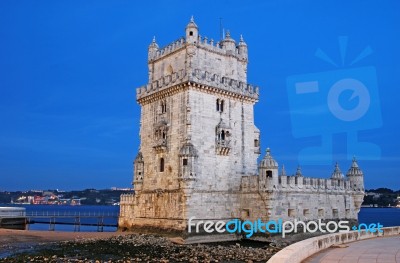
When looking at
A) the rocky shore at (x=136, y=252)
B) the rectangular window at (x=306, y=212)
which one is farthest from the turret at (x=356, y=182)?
the rocky shore at (x=136, y=252)

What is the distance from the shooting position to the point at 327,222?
41312 mm

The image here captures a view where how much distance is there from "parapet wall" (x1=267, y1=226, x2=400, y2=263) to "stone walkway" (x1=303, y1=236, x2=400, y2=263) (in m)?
0.31

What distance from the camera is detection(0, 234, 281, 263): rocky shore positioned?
2595 centimetres

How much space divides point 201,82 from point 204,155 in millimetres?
6487

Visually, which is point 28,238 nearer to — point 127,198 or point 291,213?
point 127,198

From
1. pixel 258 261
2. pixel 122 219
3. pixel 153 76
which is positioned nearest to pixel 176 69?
pixel 153 76

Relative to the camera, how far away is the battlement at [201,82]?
3653 centimetres

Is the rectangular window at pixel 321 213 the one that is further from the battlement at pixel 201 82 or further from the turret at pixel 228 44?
the turret at pixel 228 44

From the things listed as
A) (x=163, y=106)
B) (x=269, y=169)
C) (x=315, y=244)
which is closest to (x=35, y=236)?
(x=163, y=106)

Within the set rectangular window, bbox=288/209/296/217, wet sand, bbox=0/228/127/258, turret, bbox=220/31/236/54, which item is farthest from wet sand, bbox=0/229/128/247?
turret, bbox=220/31/236/54

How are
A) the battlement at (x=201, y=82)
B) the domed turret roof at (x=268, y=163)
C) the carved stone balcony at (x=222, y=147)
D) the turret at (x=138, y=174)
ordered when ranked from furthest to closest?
the turret at (x=138, y=174) → the carved stone balcony at (x=222, y=147) → the battlement at (x=201, y=82) → the domed turret roof at (x=268, y=163)

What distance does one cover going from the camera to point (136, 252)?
2867 centimetres

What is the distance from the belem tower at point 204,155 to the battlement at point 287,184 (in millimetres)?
91

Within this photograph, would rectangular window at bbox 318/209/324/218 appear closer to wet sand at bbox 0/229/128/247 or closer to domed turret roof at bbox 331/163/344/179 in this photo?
domed turret roof at bbox 331/163/344/179
